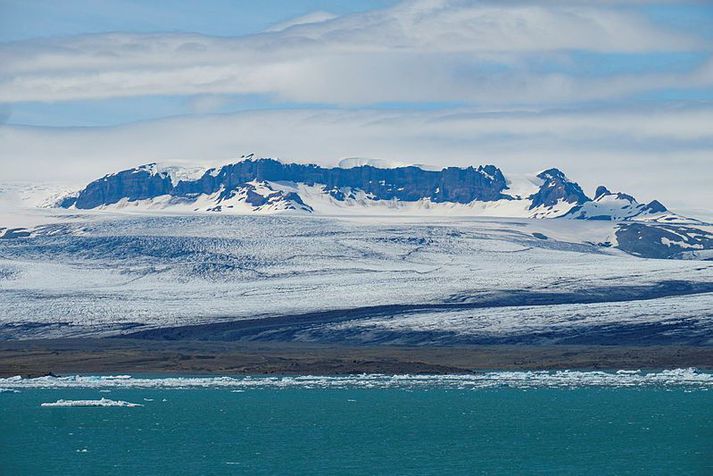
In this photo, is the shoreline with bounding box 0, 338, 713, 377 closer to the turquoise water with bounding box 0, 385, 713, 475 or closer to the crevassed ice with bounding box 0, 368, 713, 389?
the crevassed ice with bounding box 0, 368, 713, 389

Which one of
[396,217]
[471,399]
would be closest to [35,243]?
[396,217]

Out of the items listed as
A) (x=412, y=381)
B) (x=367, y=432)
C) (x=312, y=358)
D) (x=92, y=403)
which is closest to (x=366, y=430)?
(x=367, y=432)

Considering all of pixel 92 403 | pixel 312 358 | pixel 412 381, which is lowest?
pixel 312 358

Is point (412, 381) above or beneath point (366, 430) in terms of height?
beneath

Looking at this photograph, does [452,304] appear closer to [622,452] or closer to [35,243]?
[35,243]

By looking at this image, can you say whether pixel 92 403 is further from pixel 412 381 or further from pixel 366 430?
pixel 412 381

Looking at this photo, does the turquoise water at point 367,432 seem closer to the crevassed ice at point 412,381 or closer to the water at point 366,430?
the water at point 366,430
